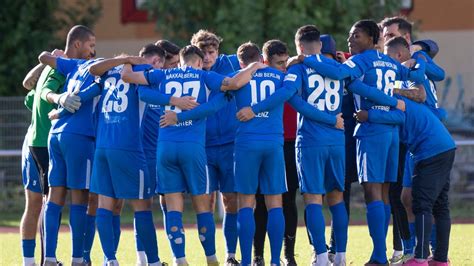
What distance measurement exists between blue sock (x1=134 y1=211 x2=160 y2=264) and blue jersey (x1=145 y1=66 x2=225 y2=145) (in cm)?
77

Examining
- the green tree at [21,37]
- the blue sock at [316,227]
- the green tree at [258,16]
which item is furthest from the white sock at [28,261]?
the green tree at [21,37]

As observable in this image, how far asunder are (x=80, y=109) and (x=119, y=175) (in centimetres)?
85

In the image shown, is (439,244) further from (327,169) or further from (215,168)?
(215,168)

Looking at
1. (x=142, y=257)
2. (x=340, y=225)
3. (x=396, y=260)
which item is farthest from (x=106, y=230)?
(x=396, y=260)

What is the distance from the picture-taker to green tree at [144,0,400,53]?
1920 cm

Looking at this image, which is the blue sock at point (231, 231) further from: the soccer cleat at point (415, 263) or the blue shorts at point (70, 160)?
the soccer cleat at point (415, 263)

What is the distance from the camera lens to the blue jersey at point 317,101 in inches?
402

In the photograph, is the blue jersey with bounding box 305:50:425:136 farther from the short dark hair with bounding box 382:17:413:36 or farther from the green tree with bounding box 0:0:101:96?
the green tree with bounding box 0:0:101:96

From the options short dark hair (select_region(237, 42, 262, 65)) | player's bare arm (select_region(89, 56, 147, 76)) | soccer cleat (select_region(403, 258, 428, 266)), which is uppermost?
short dark hair (select_region(237, 42, 262, 65))

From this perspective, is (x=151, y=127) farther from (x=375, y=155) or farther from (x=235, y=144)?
(x=375, y=155)

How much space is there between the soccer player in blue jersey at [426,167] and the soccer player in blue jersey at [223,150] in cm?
131

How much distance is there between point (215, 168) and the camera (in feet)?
35.2

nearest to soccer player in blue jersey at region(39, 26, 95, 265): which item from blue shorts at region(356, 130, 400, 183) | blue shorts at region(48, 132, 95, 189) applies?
blue shorts at region(48, 132, 95, 189)

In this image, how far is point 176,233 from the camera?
32.6ft
